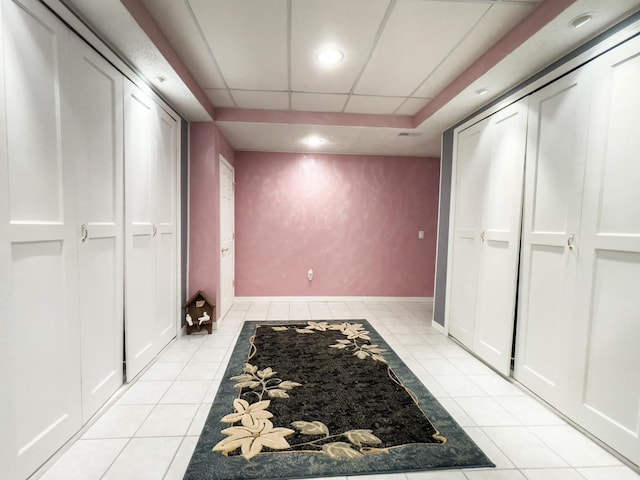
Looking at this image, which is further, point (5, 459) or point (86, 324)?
point (86, 324)

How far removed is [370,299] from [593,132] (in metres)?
3.79

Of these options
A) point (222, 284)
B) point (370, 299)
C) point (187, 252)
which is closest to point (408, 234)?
point (370, 299)

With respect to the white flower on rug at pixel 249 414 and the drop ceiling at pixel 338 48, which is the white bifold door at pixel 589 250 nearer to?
the drop ceiling at pixel 338 48

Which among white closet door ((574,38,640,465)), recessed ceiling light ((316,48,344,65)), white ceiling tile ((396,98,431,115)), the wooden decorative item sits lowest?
the wooden decorative item

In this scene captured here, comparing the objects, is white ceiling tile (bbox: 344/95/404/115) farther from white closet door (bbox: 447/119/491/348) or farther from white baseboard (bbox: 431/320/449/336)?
white baseboard (bbox: 431/320/449/336)

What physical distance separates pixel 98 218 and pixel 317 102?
2.38m

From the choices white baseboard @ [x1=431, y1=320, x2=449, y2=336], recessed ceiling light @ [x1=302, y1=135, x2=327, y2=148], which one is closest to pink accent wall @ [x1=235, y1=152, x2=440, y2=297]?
recessed ceiling light @ [x1=302, y1=135, x2=327, y2=148]

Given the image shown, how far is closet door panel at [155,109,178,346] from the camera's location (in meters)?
2.74

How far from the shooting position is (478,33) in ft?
6.66

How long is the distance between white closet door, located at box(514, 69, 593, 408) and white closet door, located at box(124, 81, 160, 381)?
3.09 m

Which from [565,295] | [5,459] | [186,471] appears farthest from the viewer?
[565,295]

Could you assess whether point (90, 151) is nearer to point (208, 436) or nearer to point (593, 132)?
point (208, 436)

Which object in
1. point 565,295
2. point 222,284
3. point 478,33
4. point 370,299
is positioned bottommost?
point 370,299

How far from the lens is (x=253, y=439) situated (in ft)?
5.62
